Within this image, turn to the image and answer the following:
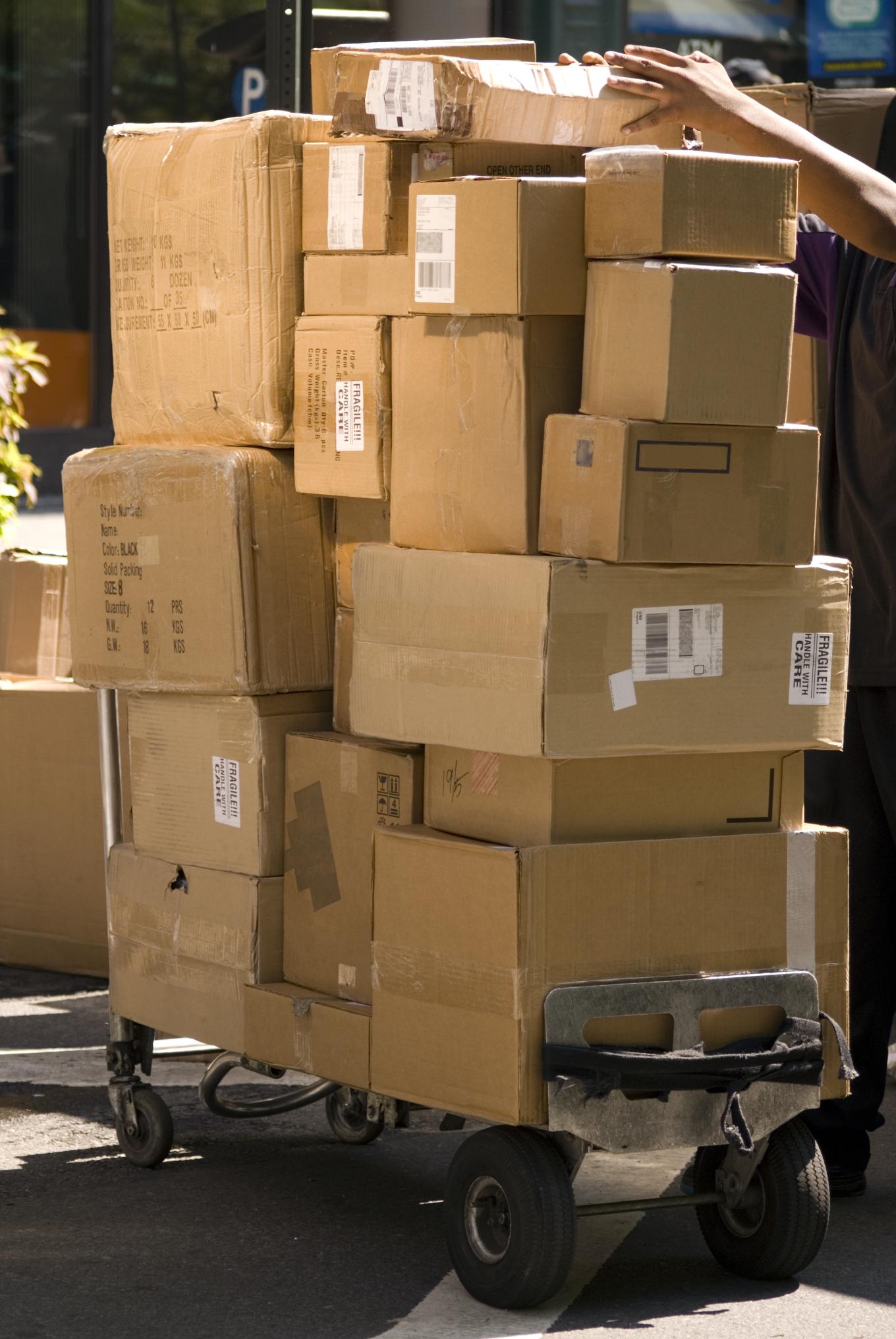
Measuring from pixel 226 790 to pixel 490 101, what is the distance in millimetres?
1345

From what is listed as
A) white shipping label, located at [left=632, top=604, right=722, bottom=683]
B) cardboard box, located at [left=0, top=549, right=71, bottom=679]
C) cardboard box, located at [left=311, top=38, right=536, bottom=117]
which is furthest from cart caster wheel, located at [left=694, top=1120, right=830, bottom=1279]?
cardboard box, located at [left=0, top=549, right=71, bottom=679]

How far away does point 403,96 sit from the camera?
3553 millimetres

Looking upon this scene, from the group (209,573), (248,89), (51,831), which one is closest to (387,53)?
(209,573)

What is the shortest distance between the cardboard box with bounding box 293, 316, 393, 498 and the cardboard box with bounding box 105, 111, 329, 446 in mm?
68

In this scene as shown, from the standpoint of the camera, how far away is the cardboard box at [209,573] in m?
3.83

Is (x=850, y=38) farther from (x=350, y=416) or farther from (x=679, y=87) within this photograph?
(x=350, y=416)

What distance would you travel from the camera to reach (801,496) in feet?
11.2

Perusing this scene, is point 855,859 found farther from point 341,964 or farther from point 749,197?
point 749,197

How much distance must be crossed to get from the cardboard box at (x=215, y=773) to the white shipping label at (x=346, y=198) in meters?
0.84

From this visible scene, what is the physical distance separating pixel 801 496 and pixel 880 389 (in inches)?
25.1

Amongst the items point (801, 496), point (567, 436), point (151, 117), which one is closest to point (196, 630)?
point (567, 436)

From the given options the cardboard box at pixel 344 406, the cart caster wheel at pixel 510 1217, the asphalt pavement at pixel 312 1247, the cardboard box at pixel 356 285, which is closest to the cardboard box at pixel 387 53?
the cardboard box at pixel 356 285

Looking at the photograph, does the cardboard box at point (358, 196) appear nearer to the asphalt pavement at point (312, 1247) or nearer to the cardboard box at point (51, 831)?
the asphalt pavement at point (312, 1247)

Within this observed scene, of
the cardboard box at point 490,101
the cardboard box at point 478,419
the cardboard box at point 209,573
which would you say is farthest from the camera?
the cardboard box at point 209,573
